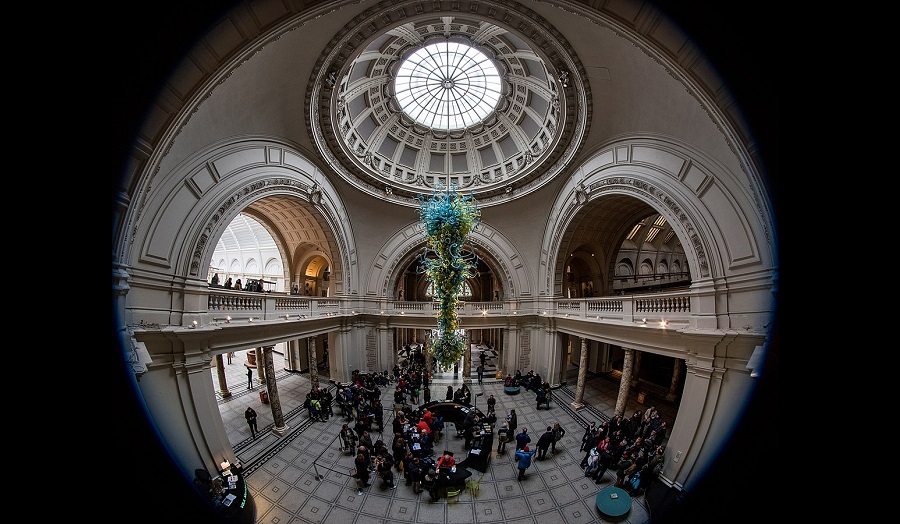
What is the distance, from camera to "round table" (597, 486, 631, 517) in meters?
6.17

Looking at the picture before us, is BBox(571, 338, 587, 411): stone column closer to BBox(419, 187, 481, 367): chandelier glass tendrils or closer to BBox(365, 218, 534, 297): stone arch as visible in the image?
BBox(365, 218, 534, 297): stone arch

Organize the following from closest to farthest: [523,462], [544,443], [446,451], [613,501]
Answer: [613,501], [523,462], [544,443], [446,451]

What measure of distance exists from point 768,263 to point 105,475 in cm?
967

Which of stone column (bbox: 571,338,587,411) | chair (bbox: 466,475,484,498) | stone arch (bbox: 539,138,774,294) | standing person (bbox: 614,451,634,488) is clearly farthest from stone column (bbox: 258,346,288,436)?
stone arch (bbox: 539,138,774,294)

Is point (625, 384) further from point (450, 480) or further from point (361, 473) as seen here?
point (361, 473)

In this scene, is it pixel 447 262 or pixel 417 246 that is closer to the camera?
pixel 447 262

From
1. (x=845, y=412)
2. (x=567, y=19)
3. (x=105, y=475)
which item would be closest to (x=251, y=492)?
(x=105, y=475)

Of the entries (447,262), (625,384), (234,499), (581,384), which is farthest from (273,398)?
(625,384)

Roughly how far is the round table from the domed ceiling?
1092 cm

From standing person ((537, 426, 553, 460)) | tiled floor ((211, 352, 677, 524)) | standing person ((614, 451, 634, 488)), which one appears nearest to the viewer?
tiled floor ((211, 352, 677, 524))

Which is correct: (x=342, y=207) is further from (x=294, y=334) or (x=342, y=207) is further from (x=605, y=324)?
(x=605, y=324)

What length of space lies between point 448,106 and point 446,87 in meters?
1.15

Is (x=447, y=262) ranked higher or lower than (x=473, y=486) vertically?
higher

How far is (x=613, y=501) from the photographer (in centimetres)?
641
